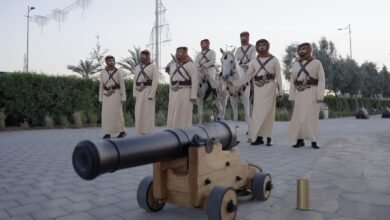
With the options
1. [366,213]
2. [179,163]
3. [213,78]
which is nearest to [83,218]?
[179,163]

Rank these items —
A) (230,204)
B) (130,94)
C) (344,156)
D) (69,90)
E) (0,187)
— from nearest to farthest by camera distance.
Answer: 1. (230,204)
2. (0,187)
3. (344,156)
4. (69,90)
5. (130,94)

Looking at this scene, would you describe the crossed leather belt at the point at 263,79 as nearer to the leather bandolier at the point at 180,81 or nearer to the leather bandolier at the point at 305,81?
the leather bandolier at the point at 305,81

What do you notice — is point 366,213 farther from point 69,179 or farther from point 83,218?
point 69,179

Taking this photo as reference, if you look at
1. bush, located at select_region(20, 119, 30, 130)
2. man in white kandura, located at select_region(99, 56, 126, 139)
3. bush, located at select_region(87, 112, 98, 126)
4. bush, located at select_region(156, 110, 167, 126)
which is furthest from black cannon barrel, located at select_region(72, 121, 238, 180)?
bush, located at select_region(156, 110, 167, 126)

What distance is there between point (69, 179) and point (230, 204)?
2.73m

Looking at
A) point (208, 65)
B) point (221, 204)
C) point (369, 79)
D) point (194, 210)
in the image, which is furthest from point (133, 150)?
point (369, 79)

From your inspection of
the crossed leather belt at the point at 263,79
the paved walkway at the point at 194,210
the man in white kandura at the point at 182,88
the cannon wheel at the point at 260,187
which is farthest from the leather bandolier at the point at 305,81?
the cannon wheel at the point at 260,187

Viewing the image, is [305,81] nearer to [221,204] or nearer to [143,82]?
[143,82]

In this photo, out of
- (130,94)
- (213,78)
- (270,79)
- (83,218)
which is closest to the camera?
(83,218)

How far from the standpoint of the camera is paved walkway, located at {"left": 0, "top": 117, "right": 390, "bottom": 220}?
11.4ft

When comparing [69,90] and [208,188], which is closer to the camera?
[208,188]

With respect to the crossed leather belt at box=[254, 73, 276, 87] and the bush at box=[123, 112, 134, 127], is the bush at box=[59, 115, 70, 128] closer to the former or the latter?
the bush at box=[123, 112, 134, 127]

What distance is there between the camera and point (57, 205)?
3748 millimetres

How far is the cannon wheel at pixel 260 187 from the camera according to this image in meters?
3.82
